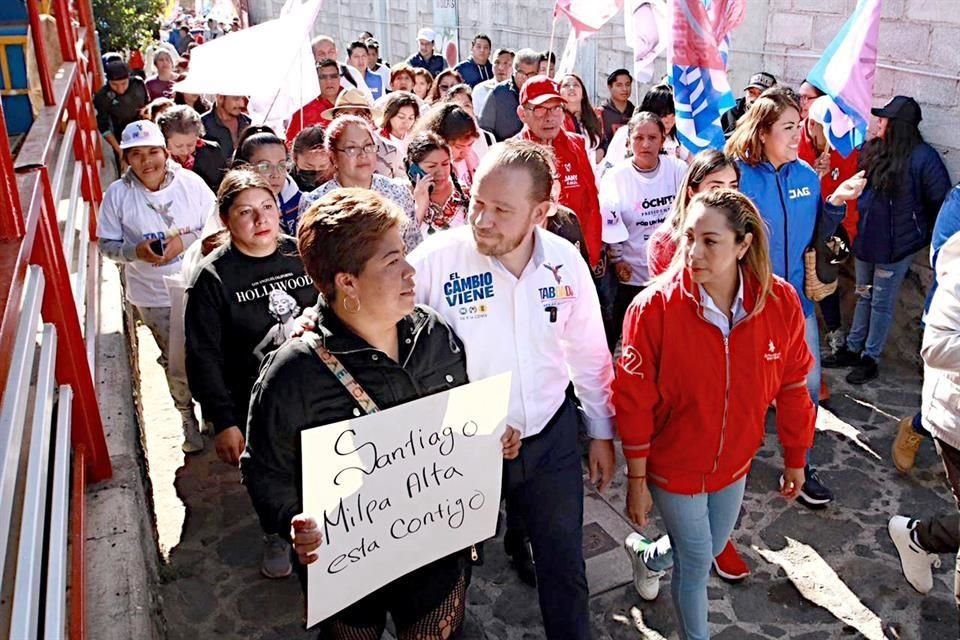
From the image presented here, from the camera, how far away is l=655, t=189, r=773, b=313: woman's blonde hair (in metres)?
2.75

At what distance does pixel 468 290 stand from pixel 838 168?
13.9 ft

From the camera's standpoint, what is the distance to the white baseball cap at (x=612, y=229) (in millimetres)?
5047

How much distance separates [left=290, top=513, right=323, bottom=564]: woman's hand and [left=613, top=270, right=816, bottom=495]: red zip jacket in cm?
117

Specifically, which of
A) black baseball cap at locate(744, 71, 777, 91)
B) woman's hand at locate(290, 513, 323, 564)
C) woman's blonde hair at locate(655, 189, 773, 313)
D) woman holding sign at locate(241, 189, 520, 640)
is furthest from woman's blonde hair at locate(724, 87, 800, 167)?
woman's hand at locate(290, 513, 323, 564)

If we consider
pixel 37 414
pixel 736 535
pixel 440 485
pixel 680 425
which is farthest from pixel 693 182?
pixel 37 414

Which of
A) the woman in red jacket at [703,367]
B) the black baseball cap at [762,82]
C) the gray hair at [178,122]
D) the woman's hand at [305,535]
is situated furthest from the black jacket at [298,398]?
the black baseball cap at [762,82]

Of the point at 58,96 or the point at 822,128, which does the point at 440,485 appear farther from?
the point at 822,128

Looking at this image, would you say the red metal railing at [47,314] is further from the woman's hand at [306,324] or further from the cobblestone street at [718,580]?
the cobblestone street at [718,580]

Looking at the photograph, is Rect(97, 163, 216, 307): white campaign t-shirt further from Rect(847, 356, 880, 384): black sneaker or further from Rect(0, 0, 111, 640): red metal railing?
Rect(847, 356, 880, 384): black sneaker

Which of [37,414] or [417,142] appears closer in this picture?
[37,414]

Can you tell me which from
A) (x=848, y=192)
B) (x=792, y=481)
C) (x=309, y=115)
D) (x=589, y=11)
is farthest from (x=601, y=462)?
(x=309, y=115)

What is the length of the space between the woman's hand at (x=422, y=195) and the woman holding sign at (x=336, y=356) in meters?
1.87

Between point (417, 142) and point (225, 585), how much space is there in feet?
7.45

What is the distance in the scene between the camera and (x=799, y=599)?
3.62 meters
